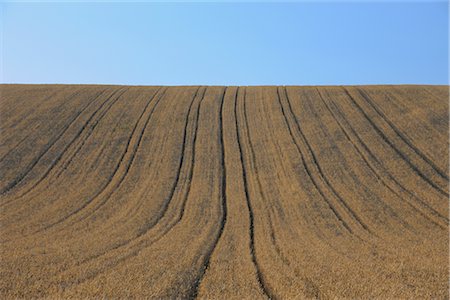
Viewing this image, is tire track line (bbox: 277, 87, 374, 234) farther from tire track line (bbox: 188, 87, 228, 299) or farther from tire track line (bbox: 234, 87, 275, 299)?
tire track line (bbox: 188, 87, 228, 299)

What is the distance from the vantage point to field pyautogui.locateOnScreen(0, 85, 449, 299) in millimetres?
12047

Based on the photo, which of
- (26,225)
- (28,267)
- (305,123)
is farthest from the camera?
(305,123)

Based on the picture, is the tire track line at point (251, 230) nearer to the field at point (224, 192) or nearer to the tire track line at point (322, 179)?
the field at point (224, 192)

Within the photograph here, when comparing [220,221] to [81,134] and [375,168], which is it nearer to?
[375,168]

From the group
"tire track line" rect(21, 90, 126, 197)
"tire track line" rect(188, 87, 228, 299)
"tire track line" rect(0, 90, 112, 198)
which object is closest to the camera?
"tire track line" rect(188, 87, 228, 299)

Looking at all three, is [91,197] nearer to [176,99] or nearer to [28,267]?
[28,267]

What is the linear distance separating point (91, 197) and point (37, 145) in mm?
8737

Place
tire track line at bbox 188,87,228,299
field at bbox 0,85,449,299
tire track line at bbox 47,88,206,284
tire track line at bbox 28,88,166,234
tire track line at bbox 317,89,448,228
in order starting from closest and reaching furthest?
tire track line at bbox 188,87,228,299, field at bbox 0,85,449,299, tire track line at bbox 47,88,206,284, tire track line at bbox 28,88,166,234, tire track line at bbox 317,89,448,228

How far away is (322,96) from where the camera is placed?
39594 millimetres

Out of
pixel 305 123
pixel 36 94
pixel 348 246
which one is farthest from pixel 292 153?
pixel 36 94

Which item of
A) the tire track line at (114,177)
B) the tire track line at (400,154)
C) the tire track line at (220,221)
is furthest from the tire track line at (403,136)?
the tire track line at (114,177)

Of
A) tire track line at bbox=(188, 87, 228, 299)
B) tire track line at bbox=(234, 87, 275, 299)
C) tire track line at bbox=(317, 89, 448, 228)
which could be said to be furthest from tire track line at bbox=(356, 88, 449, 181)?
tire track line at bbox=(188, 87, 228, 299)

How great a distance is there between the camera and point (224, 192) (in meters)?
23.8

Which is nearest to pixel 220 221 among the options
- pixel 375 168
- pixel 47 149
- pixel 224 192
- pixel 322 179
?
pixel 224 192
